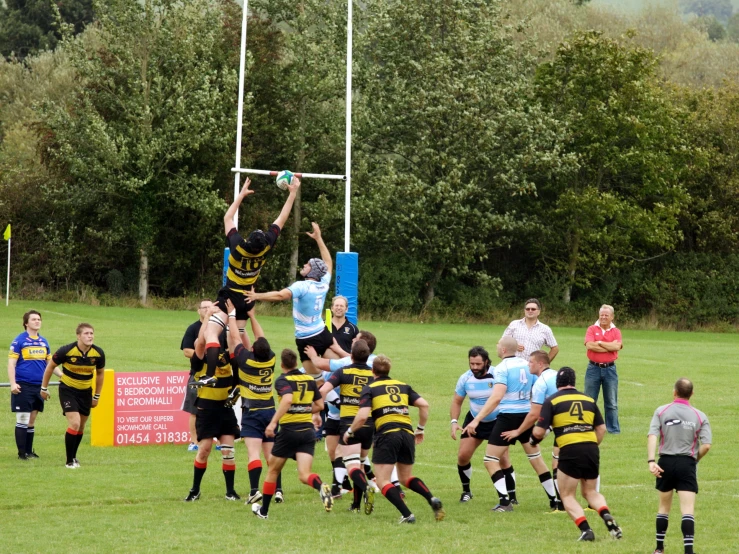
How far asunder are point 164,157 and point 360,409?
3027 cm

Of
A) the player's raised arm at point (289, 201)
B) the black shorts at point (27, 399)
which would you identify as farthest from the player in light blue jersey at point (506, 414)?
the black shorts at point (27, 399)

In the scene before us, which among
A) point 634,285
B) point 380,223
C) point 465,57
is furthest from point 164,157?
point 634,285

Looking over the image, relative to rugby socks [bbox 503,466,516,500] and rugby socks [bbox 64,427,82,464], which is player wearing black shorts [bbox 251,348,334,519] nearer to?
rugby socks [bbox 503,466,516,500]

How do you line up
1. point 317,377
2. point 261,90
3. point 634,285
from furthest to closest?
point 634,285
point 261,90
point 317,377

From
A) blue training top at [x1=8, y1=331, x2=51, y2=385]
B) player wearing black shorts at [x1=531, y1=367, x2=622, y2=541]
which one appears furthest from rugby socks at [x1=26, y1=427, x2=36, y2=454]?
player wearing black shorts at [x1=531, y1=367, x2=622, y2=541]

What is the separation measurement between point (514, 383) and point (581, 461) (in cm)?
172

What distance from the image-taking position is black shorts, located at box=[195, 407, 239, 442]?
38.2 ft

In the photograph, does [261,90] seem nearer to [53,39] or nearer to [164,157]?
[164,157]

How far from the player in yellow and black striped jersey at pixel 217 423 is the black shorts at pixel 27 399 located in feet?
11.9

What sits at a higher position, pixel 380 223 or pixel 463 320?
pixel 380 223

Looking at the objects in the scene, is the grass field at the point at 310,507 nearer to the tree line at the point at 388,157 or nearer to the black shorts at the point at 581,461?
the black shorts at the point at 581,461

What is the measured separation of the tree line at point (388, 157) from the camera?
3916cm

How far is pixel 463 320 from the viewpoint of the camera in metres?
42.8

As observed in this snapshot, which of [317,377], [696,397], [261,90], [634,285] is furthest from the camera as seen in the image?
[634,285]
